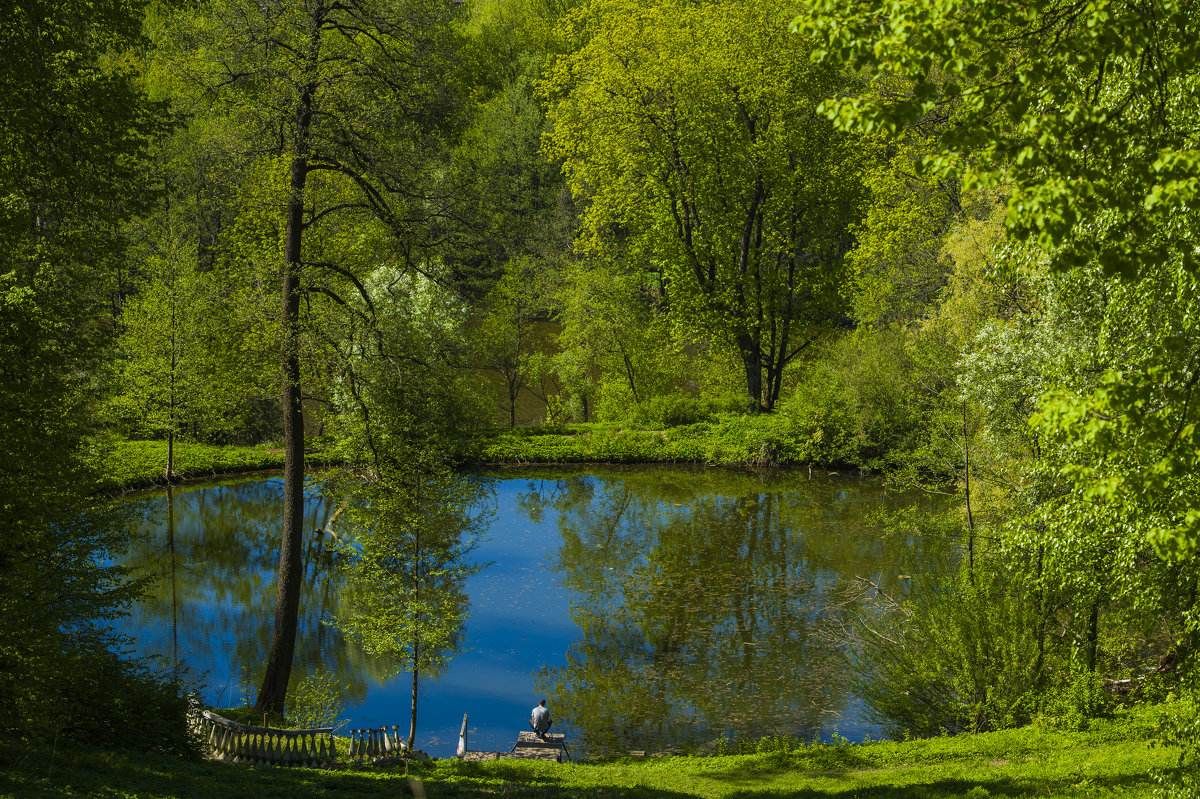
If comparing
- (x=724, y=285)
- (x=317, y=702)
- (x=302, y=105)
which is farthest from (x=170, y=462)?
(x=724, y=285)

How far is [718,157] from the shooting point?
35.7 metres

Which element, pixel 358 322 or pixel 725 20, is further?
pixel 725 20

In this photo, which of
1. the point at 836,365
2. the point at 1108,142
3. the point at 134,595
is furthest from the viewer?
the point at 836,365

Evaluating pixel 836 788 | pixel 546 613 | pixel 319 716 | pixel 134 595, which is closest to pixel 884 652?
pixel 836 788

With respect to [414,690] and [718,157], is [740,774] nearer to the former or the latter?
[414,690]

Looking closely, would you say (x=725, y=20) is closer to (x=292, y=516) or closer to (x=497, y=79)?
(x=292, y=516)

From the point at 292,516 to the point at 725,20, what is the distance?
2866cm

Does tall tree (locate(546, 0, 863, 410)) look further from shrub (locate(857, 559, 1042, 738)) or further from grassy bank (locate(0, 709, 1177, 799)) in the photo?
grassy bank (locate(0, 709, 1177, 799))

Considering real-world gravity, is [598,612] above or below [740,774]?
above

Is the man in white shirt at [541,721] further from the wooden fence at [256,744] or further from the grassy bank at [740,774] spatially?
the wooden fence at [256,744]

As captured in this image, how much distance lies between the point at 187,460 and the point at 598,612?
19.8 m

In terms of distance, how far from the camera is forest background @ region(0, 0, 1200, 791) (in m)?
6.21

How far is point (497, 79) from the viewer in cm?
7106

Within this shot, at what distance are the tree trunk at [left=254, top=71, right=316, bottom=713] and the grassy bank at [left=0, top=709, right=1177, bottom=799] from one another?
10.9 ft
